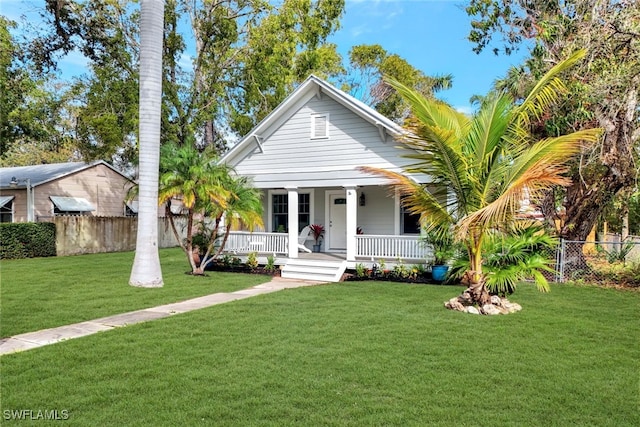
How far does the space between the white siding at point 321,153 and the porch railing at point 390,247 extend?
1.69 m

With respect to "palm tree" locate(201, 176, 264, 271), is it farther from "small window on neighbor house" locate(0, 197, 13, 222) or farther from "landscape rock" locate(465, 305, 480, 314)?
"small window on neighbor house" locate(0, 197, 13, 222)

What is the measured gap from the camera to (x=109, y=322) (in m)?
6.98

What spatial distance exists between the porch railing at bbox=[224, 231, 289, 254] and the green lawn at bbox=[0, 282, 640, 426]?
21.3 feet

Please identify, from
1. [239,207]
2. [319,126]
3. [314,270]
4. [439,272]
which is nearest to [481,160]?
[439,272]

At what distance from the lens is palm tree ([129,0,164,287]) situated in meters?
10.4

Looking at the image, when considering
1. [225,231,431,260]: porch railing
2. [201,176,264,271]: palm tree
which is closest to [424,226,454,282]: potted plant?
[225,231,431,260]: porch railing

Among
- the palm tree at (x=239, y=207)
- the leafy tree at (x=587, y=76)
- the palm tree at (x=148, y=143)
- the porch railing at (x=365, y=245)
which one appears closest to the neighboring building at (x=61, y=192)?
the porch railing at (x=365, y=245)

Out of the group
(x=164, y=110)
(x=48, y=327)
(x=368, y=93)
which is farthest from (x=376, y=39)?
(x=48, y=327)

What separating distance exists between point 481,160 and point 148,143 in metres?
7.58

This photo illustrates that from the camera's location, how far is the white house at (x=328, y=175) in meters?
12.7

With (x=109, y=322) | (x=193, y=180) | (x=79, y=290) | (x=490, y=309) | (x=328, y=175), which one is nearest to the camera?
(x=109, y=322)

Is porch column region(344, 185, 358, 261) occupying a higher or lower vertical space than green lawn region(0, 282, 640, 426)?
higher

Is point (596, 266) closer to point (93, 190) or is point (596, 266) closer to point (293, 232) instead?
point (293, 232)

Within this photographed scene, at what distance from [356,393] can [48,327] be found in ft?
16.8
